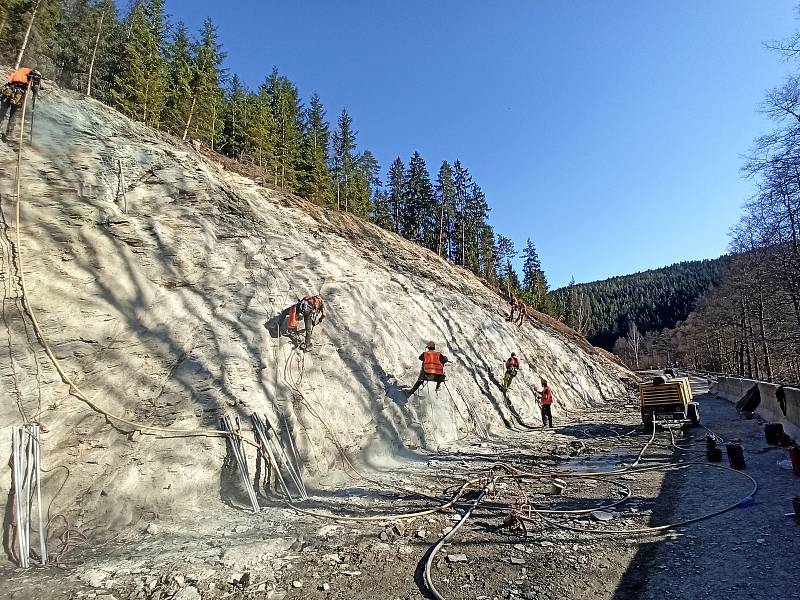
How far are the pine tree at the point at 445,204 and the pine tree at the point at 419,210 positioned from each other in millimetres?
1418

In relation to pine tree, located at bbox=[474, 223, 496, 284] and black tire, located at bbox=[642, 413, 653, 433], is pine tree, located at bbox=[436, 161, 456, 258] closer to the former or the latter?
pine tree, located at bbox=[474, 223, 496, 284]

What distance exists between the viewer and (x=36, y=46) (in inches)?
985

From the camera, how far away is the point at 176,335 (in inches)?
343

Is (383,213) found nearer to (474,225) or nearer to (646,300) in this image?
(474,225)

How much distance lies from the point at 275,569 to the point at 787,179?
635 inches

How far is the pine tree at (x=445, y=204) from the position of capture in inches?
2021

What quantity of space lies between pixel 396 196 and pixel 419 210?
380 centimetres

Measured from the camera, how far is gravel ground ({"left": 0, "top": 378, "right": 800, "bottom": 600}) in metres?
4.24

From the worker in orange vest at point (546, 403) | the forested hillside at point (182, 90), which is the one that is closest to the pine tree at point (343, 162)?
the forested hillside at point (182, 90)

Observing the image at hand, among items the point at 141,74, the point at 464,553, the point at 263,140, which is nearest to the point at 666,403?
the point at 464,553

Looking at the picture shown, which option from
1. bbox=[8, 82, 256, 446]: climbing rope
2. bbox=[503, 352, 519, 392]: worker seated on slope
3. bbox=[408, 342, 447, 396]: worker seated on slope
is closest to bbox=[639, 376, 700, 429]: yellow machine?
bbox=[503, 352, 519, 392]: worker seated on slope

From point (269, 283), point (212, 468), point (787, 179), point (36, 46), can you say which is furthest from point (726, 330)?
point (36, 46)

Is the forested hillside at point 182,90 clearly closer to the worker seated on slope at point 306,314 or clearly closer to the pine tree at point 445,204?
the pine tree at point 445,204

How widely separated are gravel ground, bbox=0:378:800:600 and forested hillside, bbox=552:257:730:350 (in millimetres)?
102024
